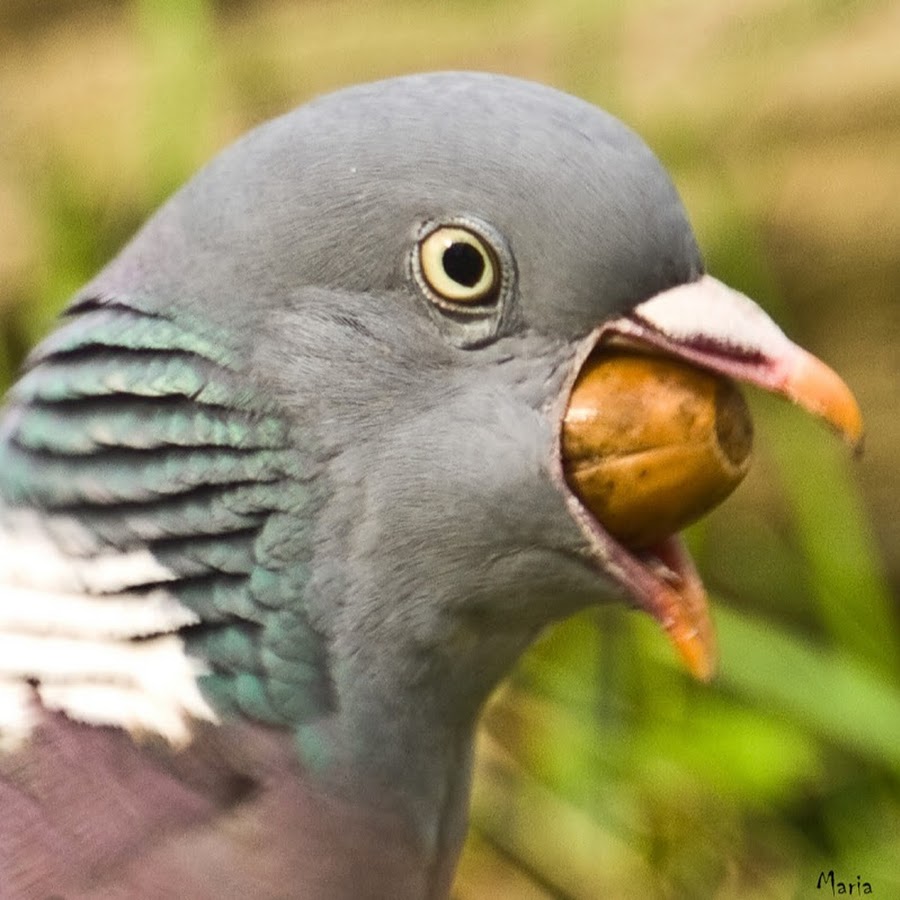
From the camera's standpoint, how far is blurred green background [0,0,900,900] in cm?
154

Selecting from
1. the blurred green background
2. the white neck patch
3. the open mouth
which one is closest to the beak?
the open mouth

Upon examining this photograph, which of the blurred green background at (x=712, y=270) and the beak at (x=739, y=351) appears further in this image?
the blurred green background at (x=712, y=270)

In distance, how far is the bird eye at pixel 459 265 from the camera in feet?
→ 2.50

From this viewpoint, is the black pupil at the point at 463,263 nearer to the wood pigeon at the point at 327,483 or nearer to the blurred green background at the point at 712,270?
the wood pigeon at the point at 327,483

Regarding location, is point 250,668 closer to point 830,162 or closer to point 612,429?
point 612,429

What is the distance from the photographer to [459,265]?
76cm

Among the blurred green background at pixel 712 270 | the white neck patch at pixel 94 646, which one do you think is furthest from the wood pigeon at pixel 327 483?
the blurred green background at pixel 712 270

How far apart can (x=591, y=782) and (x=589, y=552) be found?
0.82m

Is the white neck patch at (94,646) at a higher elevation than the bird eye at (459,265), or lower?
lower

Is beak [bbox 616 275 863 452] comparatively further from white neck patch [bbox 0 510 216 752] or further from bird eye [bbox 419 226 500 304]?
white neck patch [bbox 0 510 216 752]

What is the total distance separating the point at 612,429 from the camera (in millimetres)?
771

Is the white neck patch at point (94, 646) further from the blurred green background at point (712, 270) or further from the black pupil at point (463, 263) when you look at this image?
the blurred green background at point (712, 270)

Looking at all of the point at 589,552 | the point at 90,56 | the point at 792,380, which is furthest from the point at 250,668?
the point at 90,56

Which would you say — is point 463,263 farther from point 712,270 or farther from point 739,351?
point 712,270
